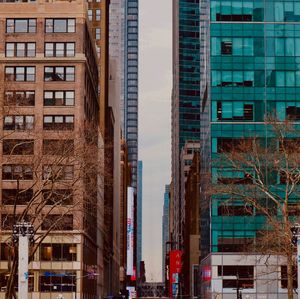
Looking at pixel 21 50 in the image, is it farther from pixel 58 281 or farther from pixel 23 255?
pixel 23 255

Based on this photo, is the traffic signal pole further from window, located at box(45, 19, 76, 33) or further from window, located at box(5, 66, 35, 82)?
window, located at box(45, 19, 76, 33)

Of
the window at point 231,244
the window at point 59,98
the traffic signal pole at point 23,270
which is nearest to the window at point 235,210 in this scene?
the window at point 231,244

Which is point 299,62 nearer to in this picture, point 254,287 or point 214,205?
point 214,205

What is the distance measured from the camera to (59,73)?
12138 cm

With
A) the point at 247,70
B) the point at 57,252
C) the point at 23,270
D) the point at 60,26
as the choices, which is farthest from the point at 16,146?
the point at 60,26

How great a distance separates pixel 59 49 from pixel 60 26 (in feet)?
10.3

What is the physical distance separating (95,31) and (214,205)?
7264 cm

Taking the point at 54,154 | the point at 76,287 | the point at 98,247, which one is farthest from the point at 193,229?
the point at 54,154

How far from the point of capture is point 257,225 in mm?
113312

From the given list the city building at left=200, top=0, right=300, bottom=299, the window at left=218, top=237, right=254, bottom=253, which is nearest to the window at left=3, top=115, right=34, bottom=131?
the city building at left=200, top=0, right=300, bottom=299

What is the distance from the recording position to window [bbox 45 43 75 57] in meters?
121

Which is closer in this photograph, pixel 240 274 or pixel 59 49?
pixel 240 274

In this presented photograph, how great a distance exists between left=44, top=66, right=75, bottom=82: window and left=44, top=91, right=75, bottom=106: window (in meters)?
2.04

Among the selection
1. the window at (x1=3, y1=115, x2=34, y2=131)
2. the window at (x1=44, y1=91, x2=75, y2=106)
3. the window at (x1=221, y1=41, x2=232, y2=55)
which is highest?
the window at (x1=221, y1=41, x2=232, y2=55)
